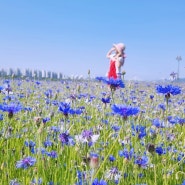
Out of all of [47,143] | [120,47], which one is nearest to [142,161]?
[47,143]

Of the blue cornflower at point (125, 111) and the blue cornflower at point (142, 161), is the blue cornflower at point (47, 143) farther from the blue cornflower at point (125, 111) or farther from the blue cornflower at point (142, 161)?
the blue cornflower at point (125, 111)

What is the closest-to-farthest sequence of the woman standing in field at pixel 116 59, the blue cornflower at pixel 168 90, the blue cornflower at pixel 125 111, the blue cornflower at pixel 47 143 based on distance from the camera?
the blue cornflower at pixel 125 111 < the blue cornflower at pixel 168 90 < the blue cornflower at pixel 47 143 < the woman standing in field at pixel 116 59

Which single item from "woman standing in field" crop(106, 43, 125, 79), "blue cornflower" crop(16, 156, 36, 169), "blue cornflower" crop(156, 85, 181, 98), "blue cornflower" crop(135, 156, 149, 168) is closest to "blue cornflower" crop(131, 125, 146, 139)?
"blue cornflower" crop(156, 85, 181, 98)

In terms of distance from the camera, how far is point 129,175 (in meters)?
2.41

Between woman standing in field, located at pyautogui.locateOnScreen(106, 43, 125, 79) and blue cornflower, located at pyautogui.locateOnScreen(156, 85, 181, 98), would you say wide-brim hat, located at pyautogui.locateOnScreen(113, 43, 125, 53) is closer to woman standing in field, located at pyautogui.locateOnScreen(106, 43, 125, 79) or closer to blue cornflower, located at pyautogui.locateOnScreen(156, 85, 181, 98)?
woman standing in field, located at pyautogui.locateOnScreen(106, 43, 125, 79)

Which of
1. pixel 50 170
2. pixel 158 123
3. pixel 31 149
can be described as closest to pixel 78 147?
pixel 50 170

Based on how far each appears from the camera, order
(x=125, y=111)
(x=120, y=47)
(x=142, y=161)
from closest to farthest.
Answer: (x=125, y=111) < (x=142, y=161) < (x=120, y=47)

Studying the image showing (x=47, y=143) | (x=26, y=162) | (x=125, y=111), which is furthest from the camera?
(x=47, y=143)

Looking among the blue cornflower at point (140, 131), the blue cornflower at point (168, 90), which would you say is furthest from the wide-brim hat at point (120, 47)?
the blue cornflower at point (168, 90)

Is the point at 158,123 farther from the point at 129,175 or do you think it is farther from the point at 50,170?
the point at 50,170

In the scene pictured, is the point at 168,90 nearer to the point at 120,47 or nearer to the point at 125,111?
the point at 125,111

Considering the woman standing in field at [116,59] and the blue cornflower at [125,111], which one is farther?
the woman standing in field at [116,59]

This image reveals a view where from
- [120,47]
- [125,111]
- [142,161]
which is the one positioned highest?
[120,47]

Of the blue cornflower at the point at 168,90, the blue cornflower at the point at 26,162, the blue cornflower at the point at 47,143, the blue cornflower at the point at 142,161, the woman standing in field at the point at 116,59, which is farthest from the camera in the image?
the woman standing in field at the point at 116,59
